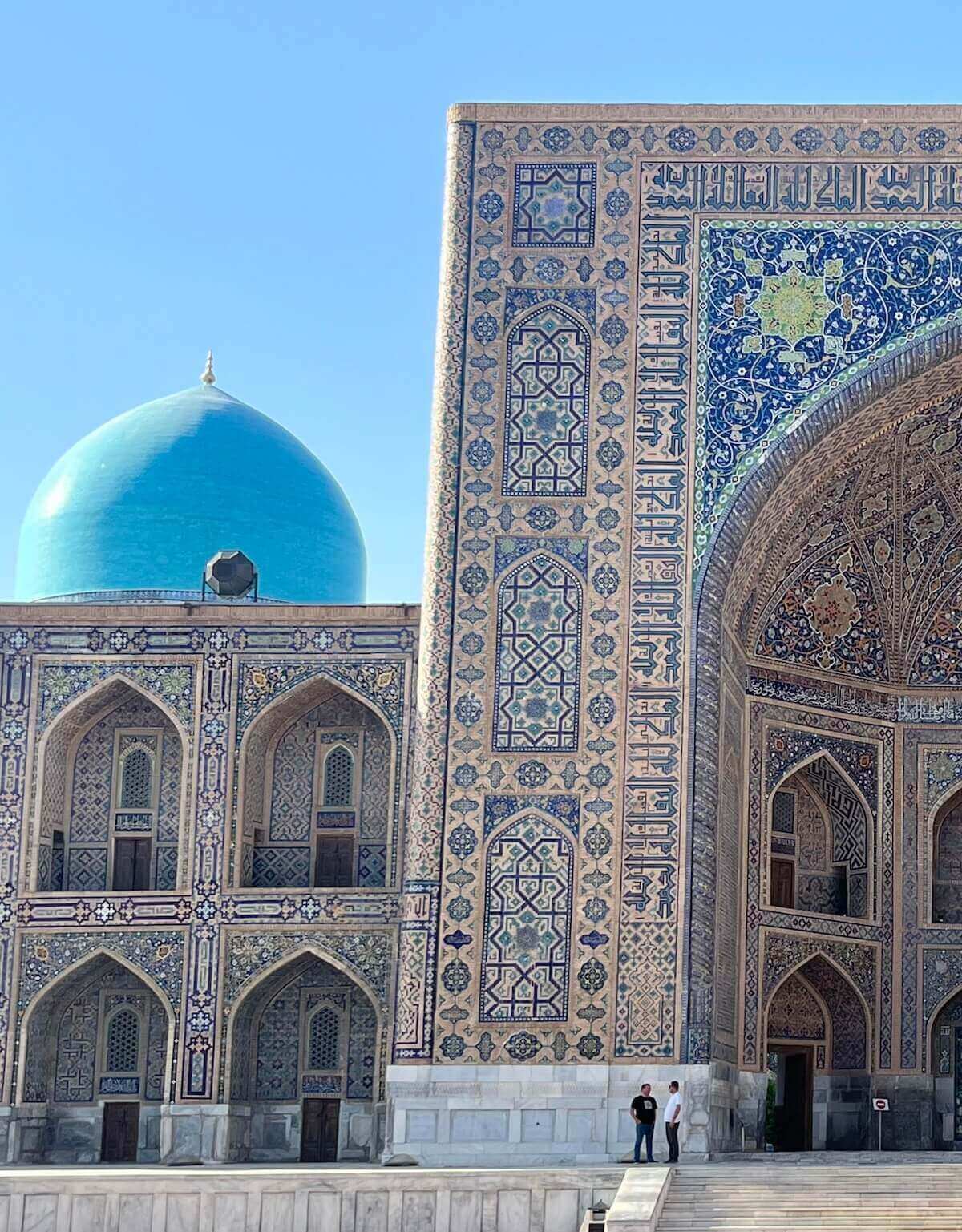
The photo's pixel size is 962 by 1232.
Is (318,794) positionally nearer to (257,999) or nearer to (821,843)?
(257,999)

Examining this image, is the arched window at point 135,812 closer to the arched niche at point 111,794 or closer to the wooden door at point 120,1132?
the arched niche at point 111,794

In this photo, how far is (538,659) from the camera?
12.3m

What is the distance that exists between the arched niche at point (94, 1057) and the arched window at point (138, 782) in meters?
0.94

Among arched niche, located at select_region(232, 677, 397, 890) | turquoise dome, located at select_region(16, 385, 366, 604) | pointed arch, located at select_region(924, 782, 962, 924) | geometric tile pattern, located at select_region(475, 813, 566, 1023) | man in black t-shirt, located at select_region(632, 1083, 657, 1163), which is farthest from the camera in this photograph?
turquoise dome, located at select_region(16, 385, 366, 604)

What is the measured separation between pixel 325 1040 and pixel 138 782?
71.0 inches

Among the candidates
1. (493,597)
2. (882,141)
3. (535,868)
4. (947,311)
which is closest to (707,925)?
(535,868)

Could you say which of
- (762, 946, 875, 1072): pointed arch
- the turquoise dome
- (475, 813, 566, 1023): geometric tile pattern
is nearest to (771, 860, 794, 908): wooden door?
(762, 946, 875, 1072): pointed arch

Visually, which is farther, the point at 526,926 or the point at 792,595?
the point at 792,595

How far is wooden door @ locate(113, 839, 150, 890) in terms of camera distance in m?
13.5

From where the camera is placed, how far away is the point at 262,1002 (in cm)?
1328

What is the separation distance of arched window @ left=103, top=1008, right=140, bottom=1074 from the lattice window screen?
116cm

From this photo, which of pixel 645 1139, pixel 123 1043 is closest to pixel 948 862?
pixel 645 1139

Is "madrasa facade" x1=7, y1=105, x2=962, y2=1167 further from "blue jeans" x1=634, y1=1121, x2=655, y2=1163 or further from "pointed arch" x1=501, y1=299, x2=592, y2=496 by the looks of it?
"blue jeans" x1=634, y1=1121, x2=655, y2=1163

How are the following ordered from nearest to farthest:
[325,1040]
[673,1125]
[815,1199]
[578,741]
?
1. [815,1199]
2. [673,1125]
3. [578,741]
4. [325,1040]
